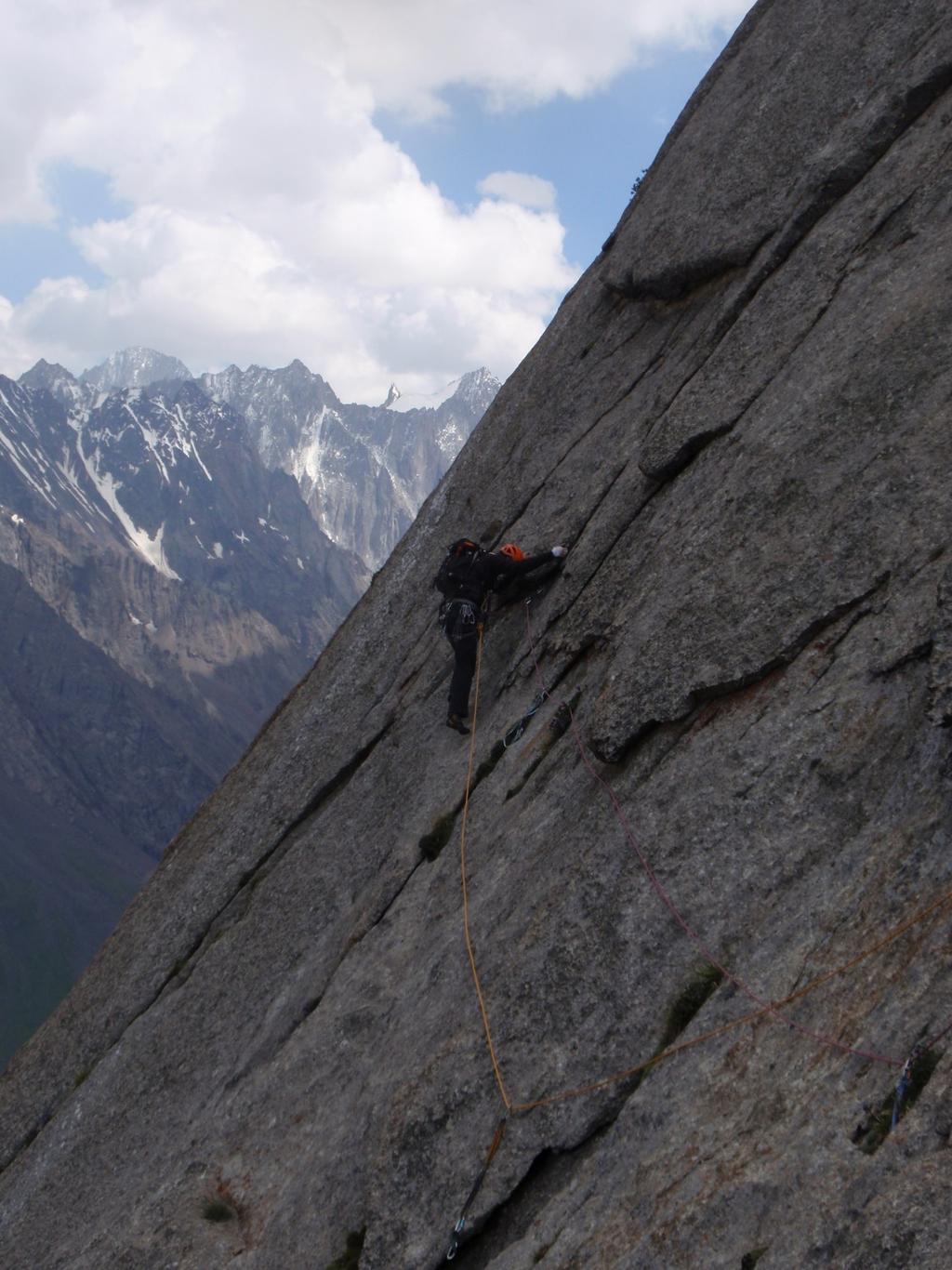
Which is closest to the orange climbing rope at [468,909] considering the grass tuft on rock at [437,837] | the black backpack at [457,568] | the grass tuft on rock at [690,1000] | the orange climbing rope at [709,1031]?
A: the orange climbing rope at [709,1031]

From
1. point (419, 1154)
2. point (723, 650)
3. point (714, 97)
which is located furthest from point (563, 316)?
point (419, 1154)

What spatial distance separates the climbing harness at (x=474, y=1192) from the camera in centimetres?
1191

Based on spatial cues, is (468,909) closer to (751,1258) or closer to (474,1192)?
(474,1192)

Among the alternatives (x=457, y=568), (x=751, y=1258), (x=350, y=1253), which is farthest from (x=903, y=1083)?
(x=457, y=568)

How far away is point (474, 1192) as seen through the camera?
12055 mm

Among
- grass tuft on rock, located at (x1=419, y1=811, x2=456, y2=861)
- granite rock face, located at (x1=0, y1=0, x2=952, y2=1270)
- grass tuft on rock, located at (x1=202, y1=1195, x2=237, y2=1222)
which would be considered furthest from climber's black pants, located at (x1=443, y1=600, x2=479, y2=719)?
grass tuft on rock, located at (x1=202, y1=1195, x2=237, y2=1222)

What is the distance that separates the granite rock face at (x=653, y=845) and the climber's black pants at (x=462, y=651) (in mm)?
475

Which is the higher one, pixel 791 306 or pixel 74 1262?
pixel 791 306

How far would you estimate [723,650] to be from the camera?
1388 centimetres

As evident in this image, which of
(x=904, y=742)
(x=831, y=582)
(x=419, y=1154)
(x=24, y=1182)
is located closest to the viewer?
(x=904, y=742)

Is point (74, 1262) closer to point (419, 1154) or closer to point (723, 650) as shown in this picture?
point (419, 1154)

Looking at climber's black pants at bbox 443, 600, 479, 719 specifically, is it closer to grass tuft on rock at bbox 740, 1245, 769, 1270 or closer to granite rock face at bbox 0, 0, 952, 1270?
granite rock face at bbox 0, 0, 952, 1270

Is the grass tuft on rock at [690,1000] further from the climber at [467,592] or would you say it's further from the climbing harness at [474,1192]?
the climber at [467,592]

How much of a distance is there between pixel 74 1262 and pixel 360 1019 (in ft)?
20.9
